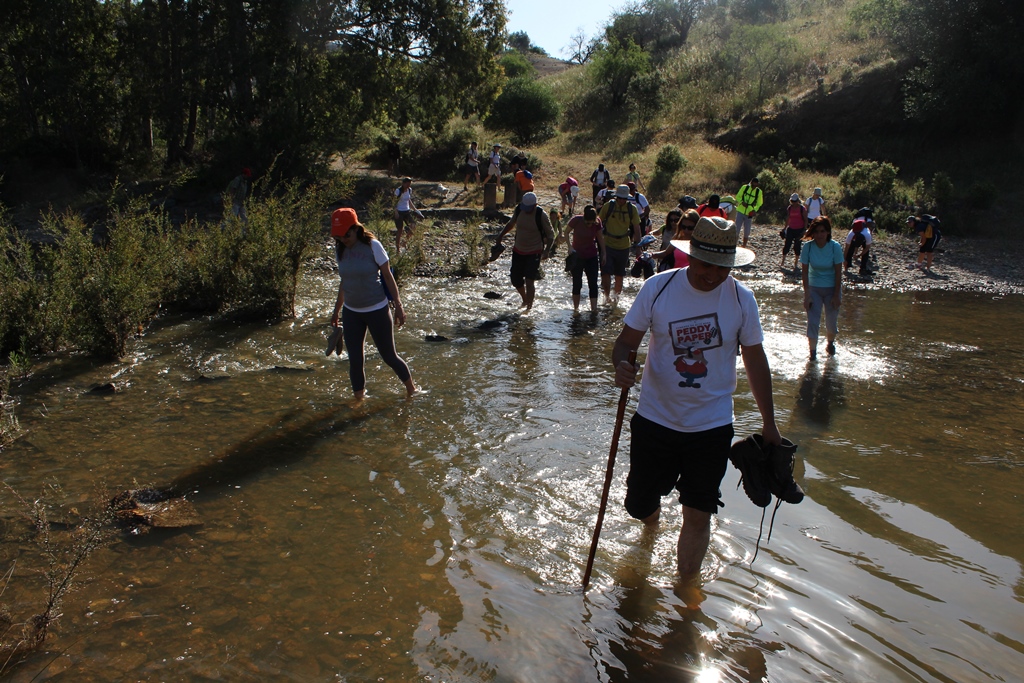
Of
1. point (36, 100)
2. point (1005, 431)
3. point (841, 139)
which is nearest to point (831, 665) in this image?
point (1005, 431)

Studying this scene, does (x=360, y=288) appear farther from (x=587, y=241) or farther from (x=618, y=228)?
(x=618, y=228)

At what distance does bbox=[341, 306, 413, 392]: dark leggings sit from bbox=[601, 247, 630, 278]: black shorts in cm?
550

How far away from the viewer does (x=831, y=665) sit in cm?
354

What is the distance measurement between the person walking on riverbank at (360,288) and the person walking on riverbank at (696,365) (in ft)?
10.7

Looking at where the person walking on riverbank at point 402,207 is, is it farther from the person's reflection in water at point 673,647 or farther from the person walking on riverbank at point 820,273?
the person's reflection in water at point 673,647

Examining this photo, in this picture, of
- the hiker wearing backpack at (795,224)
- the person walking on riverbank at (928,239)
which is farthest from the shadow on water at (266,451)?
the person walking on riverbank at (928,239)

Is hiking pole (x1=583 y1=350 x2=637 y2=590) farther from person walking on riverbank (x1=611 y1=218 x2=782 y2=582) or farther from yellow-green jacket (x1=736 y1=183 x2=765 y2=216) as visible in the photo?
yellow-green jacket (x1=736 y1=183 x2=765 y2=216)

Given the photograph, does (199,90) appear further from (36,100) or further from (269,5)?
(36,100)

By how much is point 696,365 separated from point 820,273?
5.59m

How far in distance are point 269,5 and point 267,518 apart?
22.4 meters

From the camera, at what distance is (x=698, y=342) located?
363cm

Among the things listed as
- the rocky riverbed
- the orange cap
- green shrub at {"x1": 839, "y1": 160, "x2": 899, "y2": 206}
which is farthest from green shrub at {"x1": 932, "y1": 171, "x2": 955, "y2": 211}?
the orange cap

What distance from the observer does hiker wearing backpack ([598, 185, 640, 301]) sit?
11273 millimetres

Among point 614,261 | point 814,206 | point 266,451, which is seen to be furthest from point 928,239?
point 266,451
